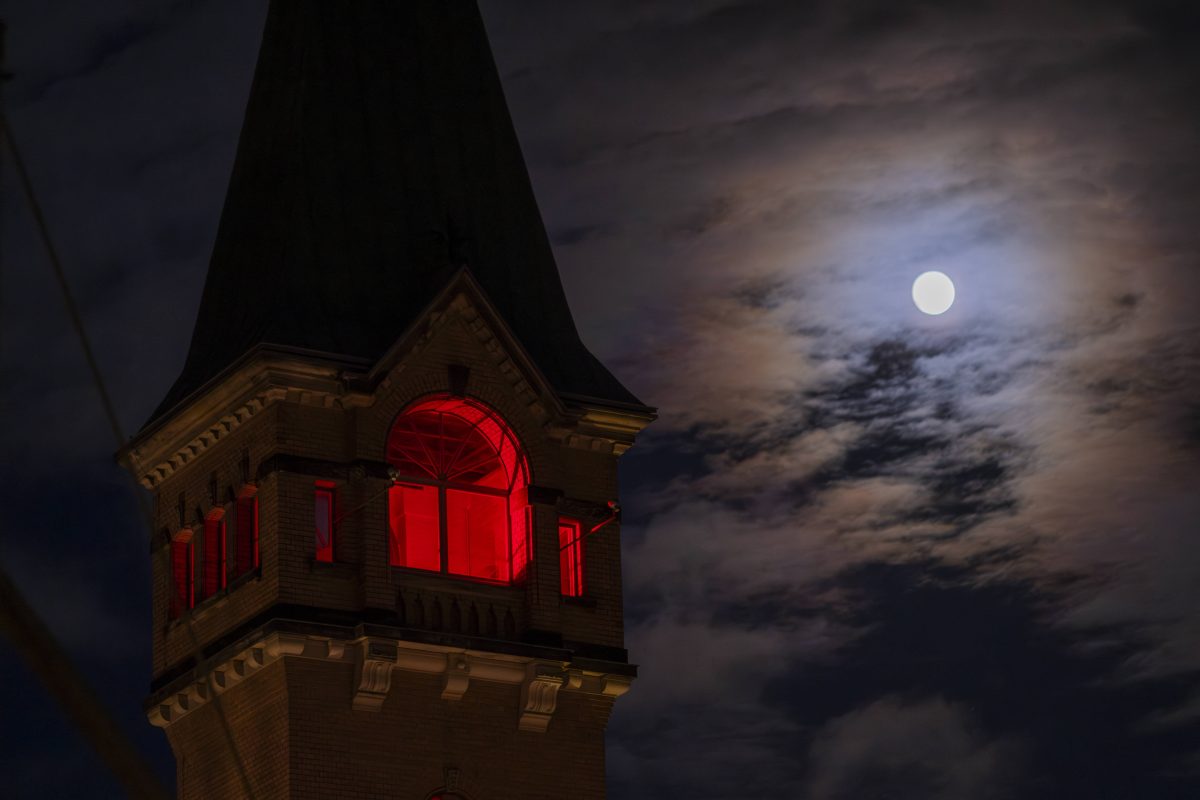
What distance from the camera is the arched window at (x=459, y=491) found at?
164 feet

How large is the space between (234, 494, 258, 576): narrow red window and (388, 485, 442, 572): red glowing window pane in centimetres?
287

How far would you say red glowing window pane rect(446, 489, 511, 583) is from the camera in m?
50.1

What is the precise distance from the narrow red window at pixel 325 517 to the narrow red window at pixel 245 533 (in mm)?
1254

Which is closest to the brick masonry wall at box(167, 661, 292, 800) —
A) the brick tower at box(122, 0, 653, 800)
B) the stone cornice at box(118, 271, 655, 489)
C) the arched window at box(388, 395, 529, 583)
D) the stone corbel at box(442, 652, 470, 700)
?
the brick tower at box(122, 0, 653, 800)

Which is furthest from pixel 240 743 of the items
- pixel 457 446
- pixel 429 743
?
pixel 457 446

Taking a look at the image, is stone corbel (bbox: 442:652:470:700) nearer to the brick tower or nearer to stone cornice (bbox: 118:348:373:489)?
the brick tower

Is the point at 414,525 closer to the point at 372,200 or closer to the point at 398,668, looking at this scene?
the point at 398,668

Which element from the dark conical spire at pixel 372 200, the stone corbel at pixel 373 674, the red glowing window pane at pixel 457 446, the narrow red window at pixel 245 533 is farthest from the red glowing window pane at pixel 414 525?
the stone corbel at pixel 373 674

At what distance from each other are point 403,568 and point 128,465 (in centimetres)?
703

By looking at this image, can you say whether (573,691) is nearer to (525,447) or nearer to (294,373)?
(525,447)

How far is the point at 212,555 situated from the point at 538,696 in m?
7.19

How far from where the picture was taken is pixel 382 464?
48.6 meters

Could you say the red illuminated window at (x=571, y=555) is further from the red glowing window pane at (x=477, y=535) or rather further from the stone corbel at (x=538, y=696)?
the stone corbel at (x=538, y=696)

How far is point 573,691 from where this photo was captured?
49500 mm
